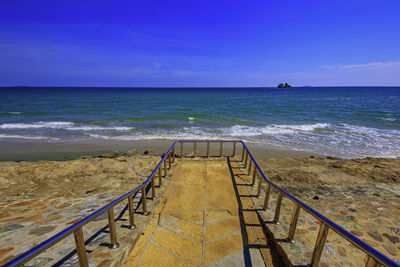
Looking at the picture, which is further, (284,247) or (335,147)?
(335,147)

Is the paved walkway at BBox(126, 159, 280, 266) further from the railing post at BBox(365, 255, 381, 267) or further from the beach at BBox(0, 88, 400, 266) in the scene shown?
the railing post at BBox(365, 255, 381, 267)

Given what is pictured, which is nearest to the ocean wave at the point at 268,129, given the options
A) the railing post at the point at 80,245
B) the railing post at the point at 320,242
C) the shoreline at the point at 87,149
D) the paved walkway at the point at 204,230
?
the shoreline at the point at 87,149

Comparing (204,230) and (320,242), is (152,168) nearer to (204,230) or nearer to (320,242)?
(204,230)

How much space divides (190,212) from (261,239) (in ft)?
5.14

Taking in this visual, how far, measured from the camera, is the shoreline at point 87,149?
11.2 meters

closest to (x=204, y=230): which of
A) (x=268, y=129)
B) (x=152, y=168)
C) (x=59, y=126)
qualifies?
(x=152, y=168)

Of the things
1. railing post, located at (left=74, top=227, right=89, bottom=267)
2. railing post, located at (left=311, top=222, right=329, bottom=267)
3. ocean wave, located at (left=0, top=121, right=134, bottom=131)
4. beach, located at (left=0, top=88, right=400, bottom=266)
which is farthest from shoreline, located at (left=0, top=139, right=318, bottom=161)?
railing post, located at (left=74, top=227, right=89, bottom=267)

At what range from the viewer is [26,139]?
47.2ft

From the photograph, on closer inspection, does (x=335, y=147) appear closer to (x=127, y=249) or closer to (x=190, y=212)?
(x=190, y=212)

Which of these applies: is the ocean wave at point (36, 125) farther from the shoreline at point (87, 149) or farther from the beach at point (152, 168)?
the shoreline at point (87, 149)

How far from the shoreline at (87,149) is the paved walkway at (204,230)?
270 inches

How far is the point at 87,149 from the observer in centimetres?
1252

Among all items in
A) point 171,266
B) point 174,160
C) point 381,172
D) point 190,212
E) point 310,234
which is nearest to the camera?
point 171,266

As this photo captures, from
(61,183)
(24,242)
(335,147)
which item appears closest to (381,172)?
(335,147)
